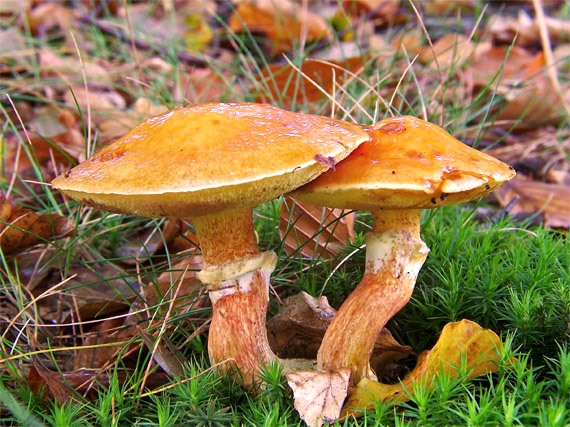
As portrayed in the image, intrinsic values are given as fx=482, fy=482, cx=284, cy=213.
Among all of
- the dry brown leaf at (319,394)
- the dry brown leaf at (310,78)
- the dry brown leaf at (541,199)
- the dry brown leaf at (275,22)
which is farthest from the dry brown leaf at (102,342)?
the dry brown leaf at (275,22)

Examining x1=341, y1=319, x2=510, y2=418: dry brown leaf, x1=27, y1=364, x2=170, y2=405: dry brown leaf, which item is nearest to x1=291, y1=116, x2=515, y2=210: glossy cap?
x1=341, y1=319, x2=510, y2=418: dry brown leaf

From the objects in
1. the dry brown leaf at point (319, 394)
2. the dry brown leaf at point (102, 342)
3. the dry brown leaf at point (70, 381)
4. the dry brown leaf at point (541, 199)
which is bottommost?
the dry brown leaf at point (541, 199)

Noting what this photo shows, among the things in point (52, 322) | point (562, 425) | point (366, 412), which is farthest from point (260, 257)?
point (52, 322)

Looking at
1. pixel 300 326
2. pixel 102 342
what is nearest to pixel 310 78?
pixel 300 326

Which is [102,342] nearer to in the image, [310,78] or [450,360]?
[450,360]

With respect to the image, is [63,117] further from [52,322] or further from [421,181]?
[421,181]

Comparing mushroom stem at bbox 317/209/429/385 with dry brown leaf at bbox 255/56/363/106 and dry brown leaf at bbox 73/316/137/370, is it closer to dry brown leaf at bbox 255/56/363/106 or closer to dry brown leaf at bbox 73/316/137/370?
dry brown leaf at bbox 73/316/137/370

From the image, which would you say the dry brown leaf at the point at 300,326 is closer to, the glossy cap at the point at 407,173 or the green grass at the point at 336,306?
the green grass at the point at 336,306
